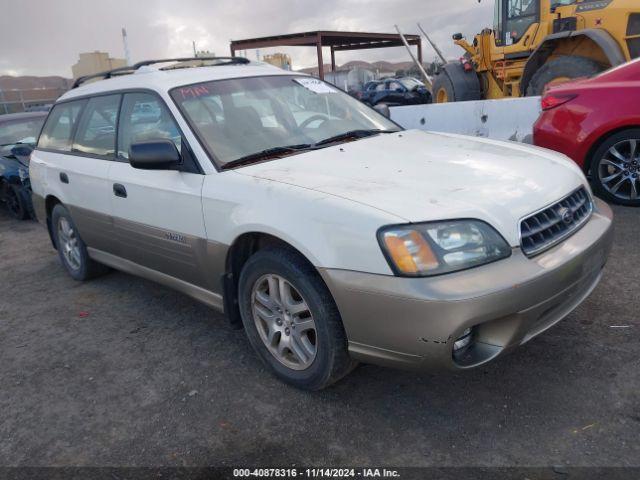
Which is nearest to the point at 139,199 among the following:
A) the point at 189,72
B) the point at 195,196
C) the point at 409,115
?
the point at 195,196

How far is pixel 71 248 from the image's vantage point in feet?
15.9

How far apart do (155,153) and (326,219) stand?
1.17 m

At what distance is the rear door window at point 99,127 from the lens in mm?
3861

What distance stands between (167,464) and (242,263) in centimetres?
109

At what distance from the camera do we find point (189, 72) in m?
3.60

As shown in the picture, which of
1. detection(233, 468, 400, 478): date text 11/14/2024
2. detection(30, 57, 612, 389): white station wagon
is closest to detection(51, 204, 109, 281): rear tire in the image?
detection(30, 57, 612, 389): white station wagon

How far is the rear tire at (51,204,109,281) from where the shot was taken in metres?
4.61

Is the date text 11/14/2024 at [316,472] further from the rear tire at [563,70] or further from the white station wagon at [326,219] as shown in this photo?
the rear tire at [563,70]

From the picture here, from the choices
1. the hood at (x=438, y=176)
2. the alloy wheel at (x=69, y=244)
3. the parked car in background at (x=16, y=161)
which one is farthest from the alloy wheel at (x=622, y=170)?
the parked car in background at (x=16, y=161)

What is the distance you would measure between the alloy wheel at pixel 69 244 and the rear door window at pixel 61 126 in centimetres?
67

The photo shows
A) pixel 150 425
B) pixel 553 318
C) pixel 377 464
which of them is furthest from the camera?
pixel 150 425

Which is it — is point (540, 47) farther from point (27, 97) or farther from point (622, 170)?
point (27, 97)

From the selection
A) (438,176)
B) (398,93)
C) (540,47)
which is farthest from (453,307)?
(398,93)

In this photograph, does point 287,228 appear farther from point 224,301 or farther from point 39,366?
point 39,366
